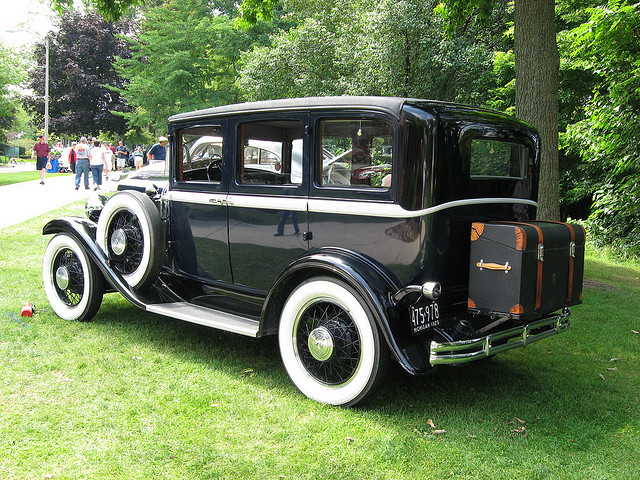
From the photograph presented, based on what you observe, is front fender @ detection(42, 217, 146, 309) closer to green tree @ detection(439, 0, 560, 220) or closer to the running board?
the running board

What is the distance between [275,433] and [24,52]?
145 ft

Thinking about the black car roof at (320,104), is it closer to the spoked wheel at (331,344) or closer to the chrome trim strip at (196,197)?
the chrome trim strip at (196,197)

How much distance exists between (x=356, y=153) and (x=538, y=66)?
13.4ft

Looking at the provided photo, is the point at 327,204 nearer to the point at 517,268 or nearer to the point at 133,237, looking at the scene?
the point at 517,268

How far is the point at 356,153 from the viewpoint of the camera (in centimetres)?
404

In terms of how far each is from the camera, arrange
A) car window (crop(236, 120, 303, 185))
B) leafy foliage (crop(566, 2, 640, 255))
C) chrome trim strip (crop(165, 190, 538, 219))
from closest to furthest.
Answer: chrome trim strip (crop(165, 190, 538, 219)) → car window (crop(236, 120, 303, 185)) → leafy foliage (crop(566, 2, 640, 255))

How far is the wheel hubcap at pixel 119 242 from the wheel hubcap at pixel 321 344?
2.18 meters

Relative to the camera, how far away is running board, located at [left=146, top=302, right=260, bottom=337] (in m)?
4.26

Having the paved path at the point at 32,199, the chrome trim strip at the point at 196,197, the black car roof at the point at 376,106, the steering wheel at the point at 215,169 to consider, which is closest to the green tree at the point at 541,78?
the black car roof at the point at 376,106

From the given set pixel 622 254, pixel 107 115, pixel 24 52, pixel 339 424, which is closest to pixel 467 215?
pixel 339 424

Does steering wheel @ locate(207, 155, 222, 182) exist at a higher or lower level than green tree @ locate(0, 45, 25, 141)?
lower

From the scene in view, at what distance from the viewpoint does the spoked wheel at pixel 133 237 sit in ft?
16.4

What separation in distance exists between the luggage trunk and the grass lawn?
741mm

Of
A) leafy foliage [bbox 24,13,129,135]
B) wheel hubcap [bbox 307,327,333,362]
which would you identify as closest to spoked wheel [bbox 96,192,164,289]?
wheel hubcap [bbox 307,327,333,362]
